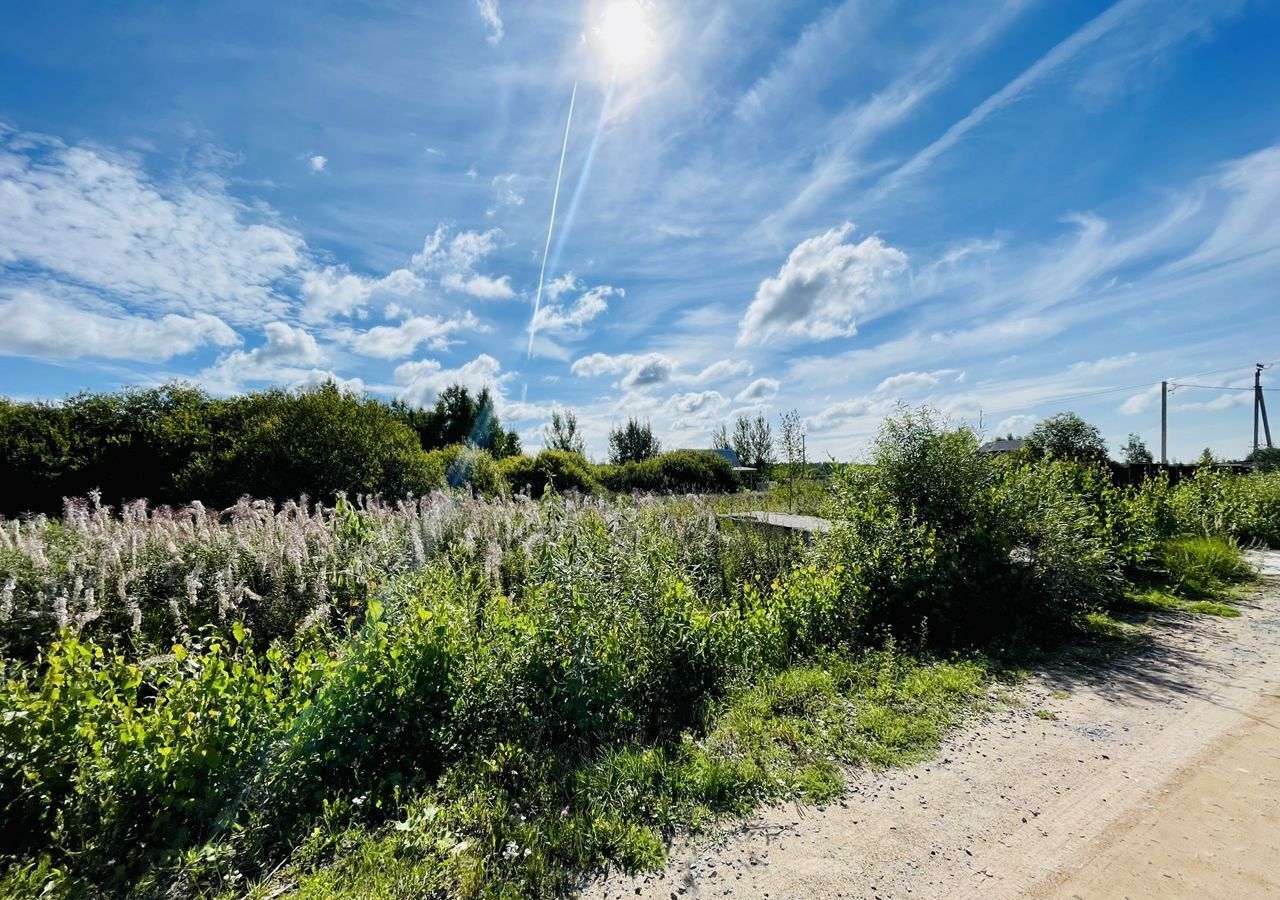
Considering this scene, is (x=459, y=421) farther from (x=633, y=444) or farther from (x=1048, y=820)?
(x=1048, y=820)

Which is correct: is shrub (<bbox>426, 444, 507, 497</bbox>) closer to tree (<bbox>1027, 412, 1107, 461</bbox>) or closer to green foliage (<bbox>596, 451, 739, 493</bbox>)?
green foliage (<bbox>596, 451, 739, 493</bbox>)

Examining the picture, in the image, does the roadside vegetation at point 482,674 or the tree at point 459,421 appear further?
the tree at point 459,421

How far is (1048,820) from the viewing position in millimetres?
2600

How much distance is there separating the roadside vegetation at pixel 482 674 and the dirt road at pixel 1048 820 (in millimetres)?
→ 225

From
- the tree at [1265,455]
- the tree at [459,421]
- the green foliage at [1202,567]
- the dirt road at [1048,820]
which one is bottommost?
the dirt road at [1048,820]

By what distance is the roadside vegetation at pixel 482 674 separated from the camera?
234cm

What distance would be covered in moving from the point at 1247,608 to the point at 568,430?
27962mm

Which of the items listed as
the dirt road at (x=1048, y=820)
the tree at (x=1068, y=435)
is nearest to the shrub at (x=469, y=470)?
the dirt road at (x=1048, y=820)

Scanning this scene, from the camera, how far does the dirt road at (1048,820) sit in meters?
2.22

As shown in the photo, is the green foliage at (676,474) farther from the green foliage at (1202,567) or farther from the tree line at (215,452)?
the green foliage at (1202,567)

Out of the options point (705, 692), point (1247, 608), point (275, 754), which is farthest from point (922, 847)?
point (1247, 608)

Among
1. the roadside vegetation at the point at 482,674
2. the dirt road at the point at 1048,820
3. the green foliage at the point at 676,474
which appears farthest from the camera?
the green foliage at the point at 676,474

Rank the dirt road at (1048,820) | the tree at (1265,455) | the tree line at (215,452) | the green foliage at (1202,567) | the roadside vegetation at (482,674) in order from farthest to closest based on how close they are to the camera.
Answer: the tree at (1265,455) → the tree line at (215,452) → the green foliage at (1202,567) → the roadside vegetation at (482,674) → the dirt road at (1048,820)

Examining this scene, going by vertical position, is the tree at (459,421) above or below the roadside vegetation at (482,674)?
above
